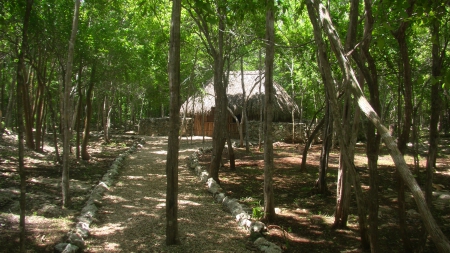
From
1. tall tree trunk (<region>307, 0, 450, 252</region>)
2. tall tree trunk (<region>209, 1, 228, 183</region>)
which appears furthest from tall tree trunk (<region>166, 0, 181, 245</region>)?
tall tree trunk (<region>209, 1, 228, 183</region>)

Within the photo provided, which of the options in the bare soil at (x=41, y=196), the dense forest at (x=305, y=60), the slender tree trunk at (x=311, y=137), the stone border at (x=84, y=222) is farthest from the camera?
the slender tree trunk at (x=311, y=137)

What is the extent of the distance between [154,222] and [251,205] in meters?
2.21

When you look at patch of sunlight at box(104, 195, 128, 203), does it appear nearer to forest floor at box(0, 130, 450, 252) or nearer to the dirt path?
the dirt path

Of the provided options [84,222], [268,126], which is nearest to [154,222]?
[84,222]

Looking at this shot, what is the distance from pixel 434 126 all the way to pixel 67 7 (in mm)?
8578

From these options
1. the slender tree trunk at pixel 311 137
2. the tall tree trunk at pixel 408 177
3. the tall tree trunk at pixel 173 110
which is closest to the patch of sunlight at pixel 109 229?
the tall tree trunk at pixel 173 110

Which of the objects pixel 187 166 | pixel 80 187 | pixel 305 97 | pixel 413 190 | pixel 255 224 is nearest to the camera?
pixel 413 190

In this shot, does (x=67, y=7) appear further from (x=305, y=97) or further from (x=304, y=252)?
(x=305, y=97)

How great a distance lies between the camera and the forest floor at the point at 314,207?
212 inches

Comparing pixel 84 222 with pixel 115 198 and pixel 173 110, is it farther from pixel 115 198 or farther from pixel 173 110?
pixel 173 110

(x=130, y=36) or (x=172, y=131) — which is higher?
(x=130, y=36)

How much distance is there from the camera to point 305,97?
22.6m

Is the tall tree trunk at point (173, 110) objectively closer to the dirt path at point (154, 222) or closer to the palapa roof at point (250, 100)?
the dirt path at point (154, 222)

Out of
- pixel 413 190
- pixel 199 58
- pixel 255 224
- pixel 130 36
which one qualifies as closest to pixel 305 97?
pixel 199 58
